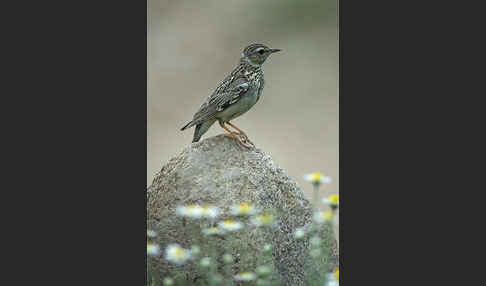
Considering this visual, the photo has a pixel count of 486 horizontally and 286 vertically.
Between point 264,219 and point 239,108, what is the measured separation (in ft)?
4.80

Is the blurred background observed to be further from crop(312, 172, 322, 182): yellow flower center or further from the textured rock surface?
crop(312, 172, 322, 182): yellow flower center

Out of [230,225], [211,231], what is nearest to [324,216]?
[230,225]

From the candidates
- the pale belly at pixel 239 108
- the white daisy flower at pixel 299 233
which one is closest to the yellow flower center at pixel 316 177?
the white daisy flower at pixel 299 233

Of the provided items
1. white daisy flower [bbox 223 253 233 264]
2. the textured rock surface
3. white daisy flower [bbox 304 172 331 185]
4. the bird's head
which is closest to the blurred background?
the bird's head

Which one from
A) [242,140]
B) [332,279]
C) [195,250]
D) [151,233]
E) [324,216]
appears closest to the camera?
[195,250]

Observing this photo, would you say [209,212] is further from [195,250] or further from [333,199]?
[333,199]

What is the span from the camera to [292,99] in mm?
7730

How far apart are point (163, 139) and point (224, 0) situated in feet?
4.53

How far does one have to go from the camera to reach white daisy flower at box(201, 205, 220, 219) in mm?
6789

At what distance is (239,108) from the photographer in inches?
303

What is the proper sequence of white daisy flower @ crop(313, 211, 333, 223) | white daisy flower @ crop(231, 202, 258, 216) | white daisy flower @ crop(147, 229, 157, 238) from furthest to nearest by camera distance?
white daisy flower @ crop(147, 229, 157, 238) < white daisy flower @ crop(231, 202, 258, 216) < white daisy flower @ crop(313, 211, 333, 223)

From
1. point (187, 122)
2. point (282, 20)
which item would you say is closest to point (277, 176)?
point (187, 122)

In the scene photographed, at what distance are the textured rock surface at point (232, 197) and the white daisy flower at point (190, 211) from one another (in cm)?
6

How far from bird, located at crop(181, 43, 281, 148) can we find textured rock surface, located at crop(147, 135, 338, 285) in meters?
0.19
